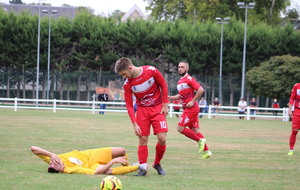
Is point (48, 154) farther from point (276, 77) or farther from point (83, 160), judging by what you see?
point (276, 77)

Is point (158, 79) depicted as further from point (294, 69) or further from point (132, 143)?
point (294, 69)

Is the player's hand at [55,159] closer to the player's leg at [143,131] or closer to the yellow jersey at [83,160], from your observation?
the yellow jersey at [83,160]

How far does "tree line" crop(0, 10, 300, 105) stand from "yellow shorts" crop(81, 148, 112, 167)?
4148cm

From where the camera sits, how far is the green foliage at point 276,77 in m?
45.3

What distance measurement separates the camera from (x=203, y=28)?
56.8 metres

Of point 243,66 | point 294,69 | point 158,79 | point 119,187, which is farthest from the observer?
point 243,66

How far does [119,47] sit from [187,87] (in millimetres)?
42602

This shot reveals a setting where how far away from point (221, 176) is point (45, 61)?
147ft

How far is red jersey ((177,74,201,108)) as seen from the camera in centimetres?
1387

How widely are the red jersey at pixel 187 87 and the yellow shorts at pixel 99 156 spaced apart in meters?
3.84

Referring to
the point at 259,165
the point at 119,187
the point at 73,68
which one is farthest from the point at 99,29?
the point at 119,187

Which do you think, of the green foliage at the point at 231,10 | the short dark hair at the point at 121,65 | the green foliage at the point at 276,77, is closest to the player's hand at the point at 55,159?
the short dark hair at the point at 121,65

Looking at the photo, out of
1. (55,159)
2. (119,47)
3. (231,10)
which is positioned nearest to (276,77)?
(119,47)

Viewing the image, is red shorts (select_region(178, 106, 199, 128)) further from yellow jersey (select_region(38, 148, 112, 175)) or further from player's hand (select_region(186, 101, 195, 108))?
yellow jersey (select_region(38, 148, 112, 175))
